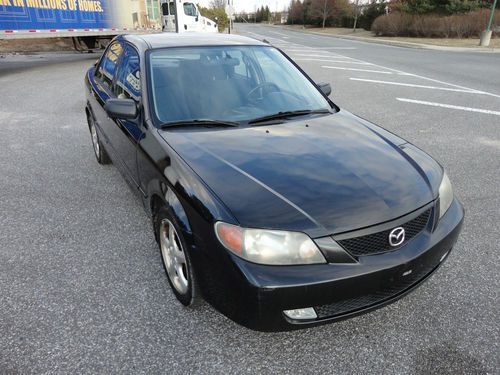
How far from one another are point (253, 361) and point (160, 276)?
980 millimetres

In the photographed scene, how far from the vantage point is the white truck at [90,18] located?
Answer: 11.1 m

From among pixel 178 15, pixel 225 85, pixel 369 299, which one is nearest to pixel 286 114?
pixel 225 85

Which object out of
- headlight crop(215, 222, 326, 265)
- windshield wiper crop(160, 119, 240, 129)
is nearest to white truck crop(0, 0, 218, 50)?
windshield wiper crop(160, 119, 240, 129)

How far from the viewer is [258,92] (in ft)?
10.3

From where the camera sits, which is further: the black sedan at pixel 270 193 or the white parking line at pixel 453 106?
the white parking line at pixel 453 106

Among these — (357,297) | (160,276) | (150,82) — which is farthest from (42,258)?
(357,297)

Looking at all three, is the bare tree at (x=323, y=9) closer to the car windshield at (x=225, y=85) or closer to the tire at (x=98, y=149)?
the tire at (x=98, y=149)

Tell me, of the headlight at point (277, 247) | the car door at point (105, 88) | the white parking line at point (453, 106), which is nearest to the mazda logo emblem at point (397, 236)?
the headlight at point (277, 247)

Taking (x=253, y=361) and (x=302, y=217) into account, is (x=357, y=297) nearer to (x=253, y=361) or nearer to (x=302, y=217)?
(x=302, y=217)

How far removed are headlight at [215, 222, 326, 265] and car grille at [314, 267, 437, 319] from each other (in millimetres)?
281

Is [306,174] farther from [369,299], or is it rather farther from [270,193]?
[369,299]

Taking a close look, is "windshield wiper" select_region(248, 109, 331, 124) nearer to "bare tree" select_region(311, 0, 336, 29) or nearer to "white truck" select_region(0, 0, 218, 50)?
"white truck" select_region(0, 0, 218, 50)

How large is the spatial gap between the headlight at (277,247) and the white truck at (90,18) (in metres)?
12.1

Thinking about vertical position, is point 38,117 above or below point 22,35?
below
